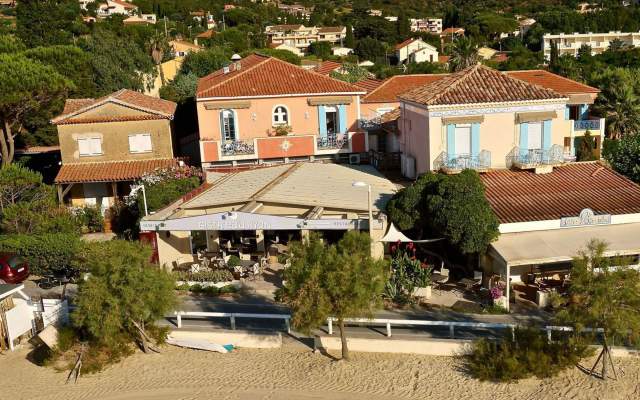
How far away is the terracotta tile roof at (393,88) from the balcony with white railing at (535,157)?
1248 cm

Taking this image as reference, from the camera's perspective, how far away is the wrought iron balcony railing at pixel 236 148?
32.5 meters

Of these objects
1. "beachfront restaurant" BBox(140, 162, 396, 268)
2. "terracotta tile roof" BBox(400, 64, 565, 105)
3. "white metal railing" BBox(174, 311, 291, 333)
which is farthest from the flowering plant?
"terracotta tile roof" BBox(400, 64, 565, 105)

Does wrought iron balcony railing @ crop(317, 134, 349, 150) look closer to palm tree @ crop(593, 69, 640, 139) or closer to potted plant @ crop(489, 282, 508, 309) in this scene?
potted plant @ crop(489, 282, 508, 309)

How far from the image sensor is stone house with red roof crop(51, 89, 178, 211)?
109 feet

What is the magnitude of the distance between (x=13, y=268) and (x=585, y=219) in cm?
2033

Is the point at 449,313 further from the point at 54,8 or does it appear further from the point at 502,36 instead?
the point at 502,36

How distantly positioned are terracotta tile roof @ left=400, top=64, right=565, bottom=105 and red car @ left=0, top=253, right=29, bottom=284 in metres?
16.7

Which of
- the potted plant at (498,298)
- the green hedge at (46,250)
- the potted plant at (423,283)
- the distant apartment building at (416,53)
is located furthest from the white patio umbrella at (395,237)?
the distant apartment building at (416,53)

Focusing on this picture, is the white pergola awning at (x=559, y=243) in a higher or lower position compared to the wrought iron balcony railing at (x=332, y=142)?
lower

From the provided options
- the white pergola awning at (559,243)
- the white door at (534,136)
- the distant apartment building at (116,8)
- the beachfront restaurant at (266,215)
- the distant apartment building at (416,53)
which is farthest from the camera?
the distant apartment building at (116,8)

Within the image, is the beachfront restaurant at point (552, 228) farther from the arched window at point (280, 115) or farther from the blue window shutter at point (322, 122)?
the arched window at point (280, 115)

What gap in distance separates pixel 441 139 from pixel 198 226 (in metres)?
10.4

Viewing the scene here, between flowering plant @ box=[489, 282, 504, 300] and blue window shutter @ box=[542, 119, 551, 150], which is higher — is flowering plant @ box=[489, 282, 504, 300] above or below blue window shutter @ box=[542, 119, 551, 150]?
below

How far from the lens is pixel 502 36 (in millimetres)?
158750
